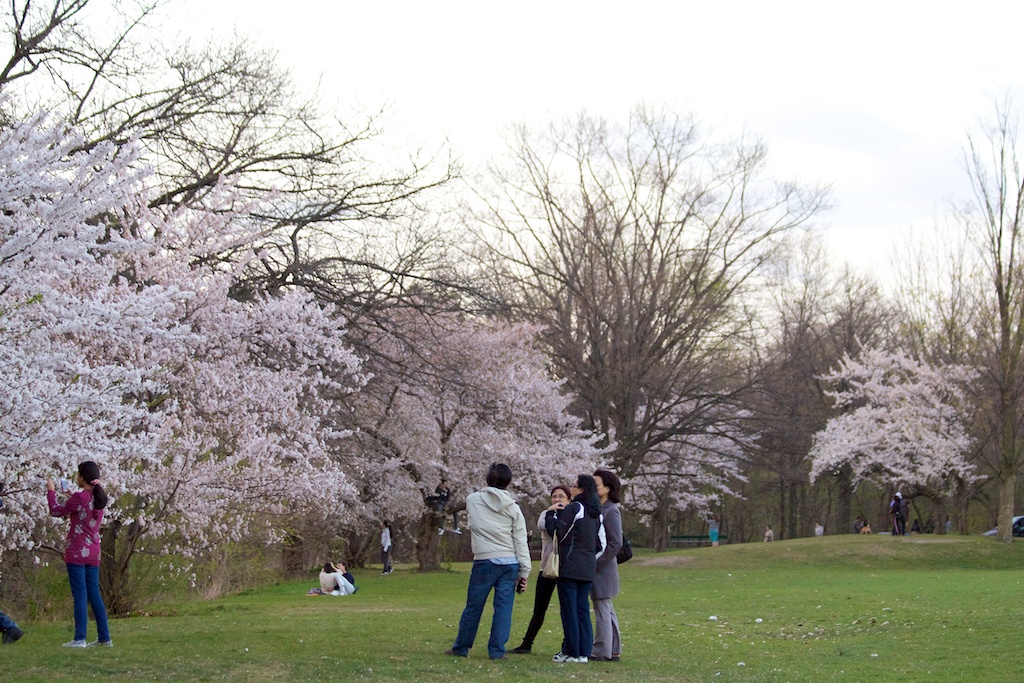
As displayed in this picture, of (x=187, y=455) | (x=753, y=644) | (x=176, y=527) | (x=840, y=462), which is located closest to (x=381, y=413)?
(x=176, y=527)

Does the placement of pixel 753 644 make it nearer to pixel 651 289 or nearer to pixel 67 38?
pixel 67 38

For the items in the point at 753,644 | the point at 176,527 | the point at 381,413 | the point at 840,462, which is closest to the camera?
the point at 753,644

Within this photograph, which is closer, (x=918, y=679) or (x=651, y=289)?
(x=918, y=679)

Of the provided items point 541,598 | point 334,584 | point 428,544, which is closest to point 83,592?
point 541,598

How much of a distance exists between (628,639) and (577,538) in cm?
317

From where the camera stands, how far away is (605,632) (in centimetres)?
966

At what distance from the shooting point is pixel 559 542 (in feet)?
30.2

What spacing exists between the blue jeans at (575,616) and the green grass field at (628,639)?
237mm

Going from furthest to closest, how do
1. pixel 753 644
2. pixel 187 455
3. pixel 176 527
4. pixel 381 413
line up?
1. pixel 381 413
2. pixel 176 527
3. pixel 187 455
4. pixel 753 644

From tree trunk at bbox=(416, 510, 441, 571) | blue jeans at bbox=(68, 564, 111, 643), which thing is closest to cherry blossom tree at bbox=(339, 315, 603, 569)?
tree trunk at bbox=(416, 510, 441, 571)

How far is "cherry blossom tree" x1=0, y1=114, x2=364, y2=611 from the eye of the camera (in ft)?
24.1

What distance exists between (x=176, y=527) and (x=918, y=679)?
1000 centimetres

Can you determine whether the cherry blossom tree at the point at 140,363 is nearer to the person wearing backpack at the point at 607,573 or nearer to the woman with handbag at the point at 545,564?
the woman with handbag at the point at 545,564

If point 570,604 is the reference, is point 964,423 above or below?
above
